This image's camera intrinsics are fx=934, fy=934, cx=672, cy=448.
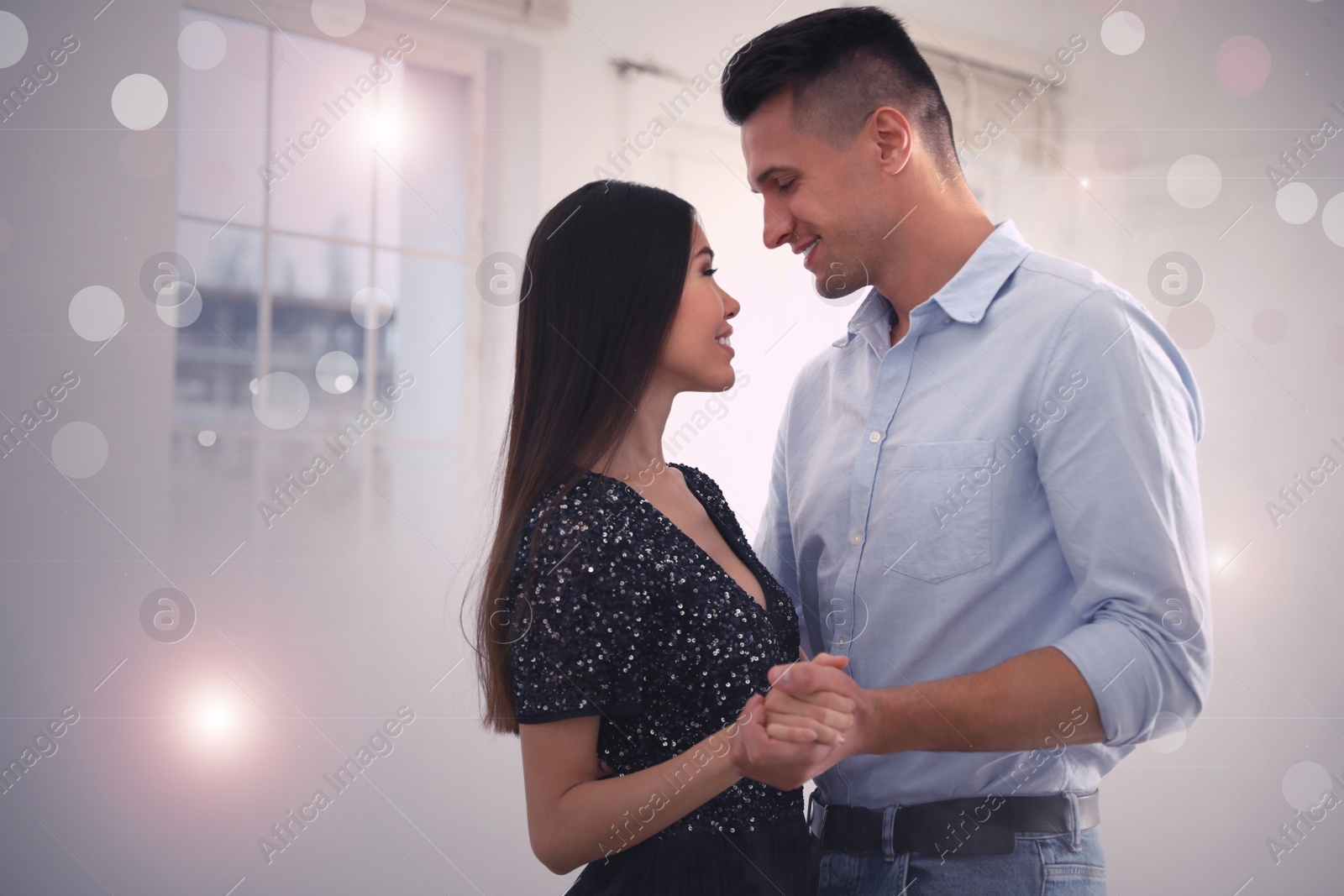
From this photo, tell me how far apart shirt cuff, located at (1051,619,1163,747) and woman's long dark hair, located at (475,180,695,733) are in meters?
0.57

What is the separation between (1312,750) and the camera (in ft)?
7.97

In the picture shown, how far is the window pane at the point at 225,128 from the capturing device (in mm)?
2064

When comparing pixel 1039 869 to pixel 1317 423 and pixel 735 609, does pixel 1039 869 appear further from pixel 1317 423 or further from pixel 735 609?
pixel 1317 423

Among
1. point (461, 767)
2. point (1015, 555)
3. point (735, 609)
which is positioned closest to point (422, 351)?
point (461, 767)

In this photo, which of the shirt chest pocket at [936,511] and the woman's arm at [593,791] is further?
the shirt chest pocket at [936,511]

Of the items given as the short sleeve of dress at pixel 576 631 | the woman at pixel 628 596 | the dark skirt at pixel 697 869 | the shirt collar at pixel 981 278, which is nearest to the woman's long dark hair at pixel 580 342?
the woman at pixel 628 596

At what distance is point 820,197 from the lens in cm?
131

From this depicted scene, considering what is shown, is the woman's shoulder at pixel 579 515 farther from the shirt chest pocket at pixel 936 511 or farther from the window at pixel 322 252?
the window at pixel 322 252

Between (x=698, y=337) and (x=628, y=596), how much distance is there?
0.37m

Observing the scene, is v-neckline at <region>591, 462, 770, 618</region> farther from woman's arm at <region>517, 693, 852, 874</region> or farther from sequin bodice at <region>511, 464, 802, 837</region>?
woman's arm at <region>517, 693, 852, 874</region>

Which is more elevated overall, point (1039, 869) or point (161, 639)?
point (161, 639)

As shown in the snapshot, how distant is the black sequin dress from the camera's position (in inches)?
39.2

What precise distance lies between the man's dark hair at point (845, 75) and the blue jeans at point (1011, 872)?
895mm

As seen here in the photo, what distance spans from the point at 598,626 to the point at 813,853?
0.42 m
